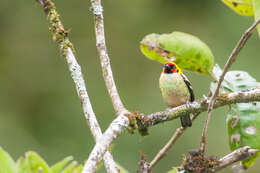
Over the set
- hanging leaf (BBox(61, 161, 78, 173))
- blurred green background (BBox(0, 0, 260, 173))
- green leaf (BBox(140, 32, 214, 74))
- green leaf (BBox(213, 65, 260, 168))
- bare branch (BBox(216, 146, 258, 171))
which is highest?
blurred green background (BBox(0, 0, 260, 173))

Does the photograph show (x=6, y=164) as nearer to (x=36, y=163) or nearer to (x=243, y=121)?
(x=36, y=163)

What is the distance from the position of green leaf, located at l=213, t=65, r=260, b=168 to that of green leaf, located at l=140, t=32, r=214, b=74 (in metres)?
0.24

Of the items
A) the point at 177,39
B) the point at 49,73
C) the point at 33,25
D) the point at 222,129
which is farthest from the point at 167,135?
the point at 177,39

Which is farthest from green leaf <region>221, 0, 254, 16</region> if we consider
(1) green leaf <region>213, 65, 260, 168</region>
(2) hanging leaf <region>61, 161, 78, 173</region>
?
(2) hanging leaf <region>61, 161, 78, 173</region>

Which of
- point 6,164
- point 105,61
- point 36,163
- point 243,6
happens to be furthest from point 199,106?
point 6,164

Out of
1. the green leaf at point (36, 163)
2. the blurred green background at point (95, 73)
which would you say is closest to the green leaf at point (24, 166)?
the green leaf at point (36, 163)

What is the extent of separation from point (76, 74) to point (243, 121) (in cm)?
115

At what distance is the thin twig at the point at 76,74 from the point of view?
2.10 meters

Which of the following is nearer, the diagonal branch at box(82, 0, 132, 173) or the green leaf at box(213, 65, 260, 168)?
the diagonal branch at box(82, 0, 132, 173)

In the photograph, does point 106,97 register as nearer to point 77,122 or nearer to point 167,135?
point 77,122

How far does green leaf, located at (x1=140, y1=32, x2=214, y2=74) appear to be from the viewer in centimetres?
288

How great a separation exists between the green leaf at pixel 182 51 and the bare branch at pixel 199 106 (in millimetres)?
280

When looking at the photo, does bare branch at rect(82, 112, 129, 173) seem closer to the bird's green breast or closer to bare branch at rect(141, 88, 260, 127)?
bare branch at rect(141, 88, 260, 127)

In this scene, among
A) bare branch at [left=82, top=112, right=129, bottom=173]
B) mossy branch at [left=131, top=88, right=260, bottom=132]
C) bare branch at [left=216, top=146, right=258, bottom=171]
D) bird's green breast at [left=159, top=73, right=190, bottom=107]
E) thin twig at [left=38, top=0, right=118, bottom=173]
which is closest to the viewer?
bare branch at [left=82, top=112, right=129, bottom=173]
